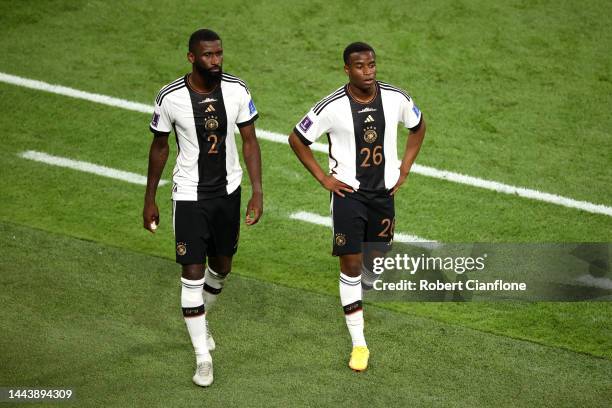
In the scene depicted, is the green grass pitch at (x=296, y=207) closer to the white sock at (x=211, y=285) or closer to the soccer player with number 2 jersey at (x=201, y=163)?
the white sock at (x=211, y=285)

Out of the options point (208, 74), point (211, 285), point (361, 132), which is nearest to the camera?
point (208, 74)

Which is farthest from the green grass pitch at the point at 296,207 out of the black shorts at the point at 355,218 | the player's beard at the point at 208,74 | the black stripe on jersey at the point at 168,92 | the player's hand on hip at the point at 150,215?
the player's beard at the point at 208,74

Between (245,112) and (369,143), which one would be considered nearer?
(245,112)

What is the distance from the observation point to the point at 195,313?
8305 mm

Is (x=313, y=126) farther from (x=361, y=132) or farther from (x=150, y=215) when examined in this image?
(x=150, y=215)

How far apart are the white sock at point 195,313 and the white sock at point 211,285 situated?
1.45 ft

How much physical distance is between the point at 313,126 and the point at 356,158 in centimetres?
43

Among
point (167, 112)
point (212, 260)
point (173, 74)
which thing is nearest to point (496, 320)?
point (212, 260)

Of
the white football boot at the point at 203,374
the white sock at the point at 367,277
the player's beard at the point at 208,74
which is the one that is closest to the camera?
the player's beard at the point at 208,74

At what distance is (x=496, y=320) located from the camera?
9.30 m

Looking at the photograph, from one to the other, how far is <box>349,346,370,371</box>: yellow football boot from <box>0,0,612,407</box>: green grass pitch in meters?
0.10

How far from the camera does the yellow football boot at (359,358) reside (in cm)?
848

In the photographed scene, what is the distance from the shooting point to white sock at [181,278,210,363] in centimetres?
827

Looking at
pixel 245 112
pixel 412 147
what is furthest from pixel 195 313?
pixel 412 147
